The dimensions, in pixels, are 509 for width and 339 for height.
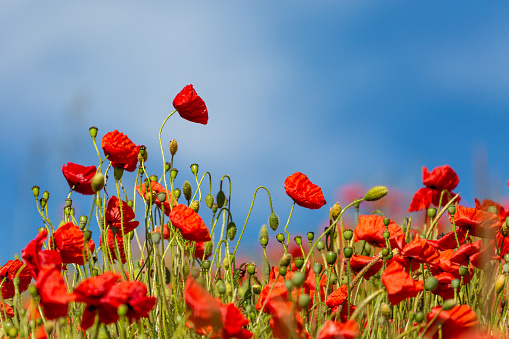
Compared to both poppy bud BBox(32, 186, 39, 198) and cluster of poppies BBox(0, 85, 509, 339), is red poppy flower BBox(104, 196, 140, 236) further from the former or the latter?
poppy bud BBox(32, 186, 39, 198)

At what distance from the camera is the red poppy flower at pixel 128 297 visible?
46.4 inches

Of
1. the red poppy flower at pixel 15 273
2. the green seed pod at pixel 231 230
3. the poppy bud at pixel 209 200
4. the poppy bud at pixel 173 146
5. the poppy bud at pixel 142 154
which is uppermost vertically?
the poppy bud at pixel 173 146

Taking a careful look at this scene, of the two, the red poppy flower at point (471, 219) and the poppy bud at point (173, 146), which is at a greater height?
the poppy bud at point (173, 146)

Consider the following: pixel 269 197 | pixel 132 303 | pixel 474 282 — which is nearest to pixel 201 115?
pixel 269 197

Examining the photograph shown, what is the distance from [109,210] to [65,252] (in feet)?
0.97

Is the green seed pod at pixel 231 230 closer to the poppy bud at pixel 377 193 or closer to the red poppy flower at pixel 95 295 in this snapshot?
the poppy bud at pixel 377 193

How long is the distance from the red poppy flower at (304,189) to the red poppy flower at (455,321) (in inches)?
27.6

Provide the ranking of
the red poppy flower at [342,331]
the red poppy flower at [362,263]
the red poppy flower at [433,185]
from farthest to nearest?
the red poppy flower at [433,185] → the red poppy flower at [362,263] → the red poppy flower at [342,331]

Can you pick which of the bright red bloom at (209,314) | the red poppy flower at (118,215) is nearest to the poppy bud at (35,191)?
the red poppy flower at (118,215)

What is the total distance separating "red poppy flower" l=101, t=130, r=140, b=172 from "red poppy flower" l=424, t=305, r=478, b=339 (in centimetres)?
105

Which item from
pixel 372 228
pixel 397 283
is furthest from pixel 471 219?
pixel 397 283

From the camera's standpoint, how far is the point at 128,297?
46.8 inches

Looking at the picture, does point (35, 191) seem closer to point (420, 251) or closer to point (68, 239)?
point (68, 239)

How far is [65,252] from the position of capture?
161cm
